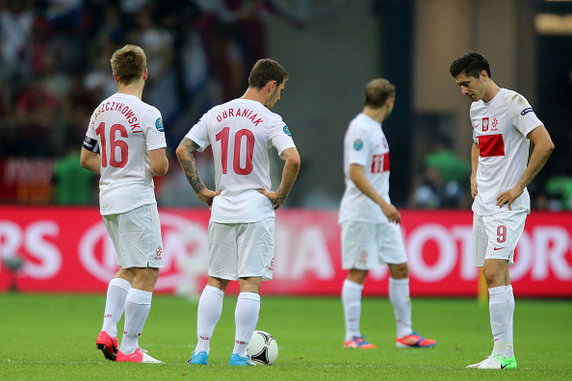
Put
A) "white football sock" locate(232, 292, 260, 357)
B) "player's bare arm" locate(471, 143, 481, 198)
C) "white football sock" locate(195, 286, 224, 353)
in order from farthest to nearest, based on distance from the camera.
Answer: "player's bare arm" locate(471, 143, 481, 198) → "white football sock" locate(195, 286, 224, 353) → "white football sock" locate(232, 292, 260, 357)

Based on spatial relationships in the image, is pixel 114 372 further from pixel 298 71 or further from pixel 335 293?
pixel 298 71

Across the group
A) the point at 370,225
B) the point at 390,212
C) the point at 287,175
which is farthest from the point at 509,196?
the point at 370,225

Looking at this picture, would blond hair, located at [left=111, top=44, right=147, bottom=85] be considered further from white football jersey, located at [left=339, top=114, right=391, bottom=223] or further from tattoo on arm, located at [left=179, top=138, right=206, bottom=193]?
white football jersey, located at [left=339, top=114, right=391, bottom=223]

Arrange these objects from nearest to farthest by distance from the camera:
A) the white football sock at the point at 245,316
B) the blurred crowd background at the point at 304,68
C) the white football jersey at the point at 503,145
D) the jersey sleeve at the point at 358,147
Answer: the white football sock at the point at 245,316, the white football jersey at the point at 503,145, the jersey sleeve at the point at 358,147, the blurred crowd background at the point at 304,68

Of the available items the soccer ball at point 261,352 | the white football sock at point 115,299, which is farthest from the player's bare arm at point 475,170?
the white football sock at point 115,299

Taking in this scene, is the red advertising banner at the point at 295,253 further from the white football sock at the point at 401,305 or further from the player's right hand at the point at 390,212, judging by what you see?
the player's right hand at the point at 390,212

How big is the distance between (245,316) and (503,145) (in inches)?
87.8

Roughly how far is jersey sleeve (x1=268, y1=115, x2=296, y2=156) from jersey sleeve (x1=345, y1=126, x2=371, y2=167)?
2344 millimetres

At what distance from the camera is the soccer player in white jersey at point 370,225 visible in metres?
10.3

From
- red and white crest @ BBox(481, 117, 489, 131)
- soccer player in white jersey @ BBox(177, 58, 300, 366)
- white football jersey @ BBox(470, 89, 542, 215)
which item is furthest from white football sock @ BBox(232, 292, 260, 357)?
red and white crest @ BBox(481, 117, 489, 131)

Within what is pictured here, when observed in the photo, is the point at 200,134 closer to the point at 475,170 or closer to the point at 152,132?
the point at 152,132

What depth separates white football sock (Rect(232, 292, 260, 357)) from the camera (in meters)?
7.80

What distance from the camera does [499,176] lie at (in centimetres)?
830


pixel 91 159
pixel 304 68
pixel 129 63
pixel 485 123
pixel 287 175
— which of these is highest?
pixel 304 68
